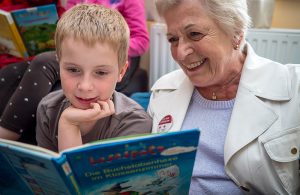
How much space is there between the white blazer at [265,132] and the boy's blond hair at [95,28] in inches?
17.0

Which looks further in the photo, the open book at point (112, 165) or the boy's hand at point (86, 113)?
the boy's hand at point (86, 113)

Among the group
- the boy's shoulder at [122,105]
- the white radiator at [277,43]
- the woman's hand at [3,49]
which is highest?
the woman's hand at [3,49]

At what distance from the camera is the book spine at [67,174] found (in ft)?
2.25

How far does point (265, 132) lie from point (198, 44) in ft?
1.15

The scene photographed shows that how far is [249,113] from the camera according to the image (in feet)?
3.42

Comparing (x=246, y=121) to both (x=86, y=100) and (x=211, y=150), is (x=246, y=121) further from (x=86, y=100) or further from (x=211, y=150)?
(x=86, y=100)

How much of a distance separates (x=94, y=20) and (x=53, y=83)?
0.64 m

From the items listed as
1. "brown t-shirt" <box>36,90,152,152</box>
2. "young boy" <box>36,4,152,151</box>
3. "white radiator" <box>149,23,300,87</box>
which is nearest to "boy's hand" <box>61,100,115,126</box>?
"young boy" <box>36,4,152,151</box>

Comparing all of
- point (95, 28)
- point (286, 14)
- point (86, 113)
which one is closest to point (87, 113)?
point (86, 113)

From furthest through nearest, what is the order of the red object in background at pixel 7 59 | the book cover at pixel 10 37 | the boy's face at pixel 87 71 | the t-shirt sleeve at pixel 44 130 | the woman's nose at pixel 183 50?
the red object in background at pixel 7 59 < the book cover at pixel 10 37 < the t-shirt sleeve at pixel 44 130 < the woman's nose at pixel 183 50 < the boy's face at pixel 87 71

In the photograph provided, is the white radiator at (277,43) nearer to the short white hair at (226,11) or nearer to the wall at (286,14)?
the wall at (286,14)

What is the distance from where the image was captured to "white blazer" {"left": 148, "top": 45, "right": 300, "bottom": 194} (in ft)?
3.18

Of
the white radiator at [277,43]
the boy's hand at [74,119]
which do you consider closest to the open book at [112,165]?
the boy's hand at [74,119]

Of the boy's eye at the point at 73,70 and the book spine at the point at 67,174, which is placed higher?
the boy's eye at the point at 73,70
